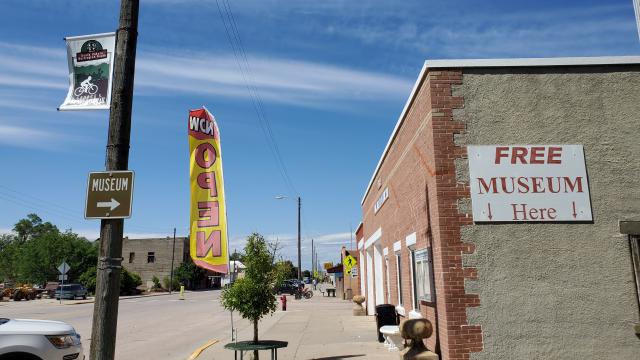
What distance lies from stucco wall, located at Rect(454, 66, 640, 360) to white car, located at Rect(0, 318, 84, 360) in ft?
21.8

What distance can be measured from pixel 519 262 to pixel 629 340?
6.76 ft

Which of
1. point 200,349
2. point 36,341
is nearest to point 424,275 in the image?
point 36,341

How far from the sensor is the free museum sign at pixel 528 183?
27.3ft

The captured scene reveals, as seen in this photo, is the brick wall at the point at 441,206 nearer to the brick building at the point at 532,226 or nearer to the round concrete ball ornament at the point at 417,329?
the brick building at the point at 532,226

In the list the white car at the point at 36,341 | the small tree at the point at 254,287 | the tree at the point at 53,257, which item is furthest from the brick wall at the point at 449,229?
the tree at the point at 53,257

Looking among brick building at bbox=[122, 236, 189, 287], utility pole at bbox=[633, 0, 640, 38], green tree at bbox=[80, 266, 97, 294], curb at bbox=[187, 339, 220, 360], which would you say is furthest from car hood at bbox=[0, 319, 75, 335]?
brick building at bbox=[122, 236, 189, 287]

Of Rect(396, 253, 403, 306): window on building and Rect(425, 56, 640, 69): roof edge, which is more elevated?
Rect(425, 56, 640, 69): roof edge

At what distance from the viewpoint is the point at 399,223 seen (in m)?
13.1

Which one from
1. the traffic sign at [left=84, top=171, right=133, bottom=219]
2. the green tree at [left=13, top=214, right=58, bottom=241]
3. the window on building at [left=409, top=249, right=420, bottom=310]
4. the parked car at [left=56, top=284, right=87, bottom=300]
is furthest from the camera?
the green tree at [left=13, top=214, right=58, bottom=241]

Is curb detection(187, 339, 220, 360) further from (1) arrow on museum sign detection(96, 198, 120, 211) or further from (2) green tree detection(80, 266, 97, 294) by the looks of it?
(2) green tree detection(80, 266, 97, 294)

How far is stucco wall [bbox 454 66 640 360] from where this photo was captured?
7.93 m

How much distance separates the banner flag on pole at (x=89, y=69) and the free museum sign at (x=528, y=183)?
19.2 feet

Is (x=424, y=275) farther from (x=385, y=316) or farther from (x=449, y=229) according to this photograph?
(x=385, y=316)

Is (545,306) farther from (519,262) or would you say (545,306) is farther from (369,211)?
(369,211)
